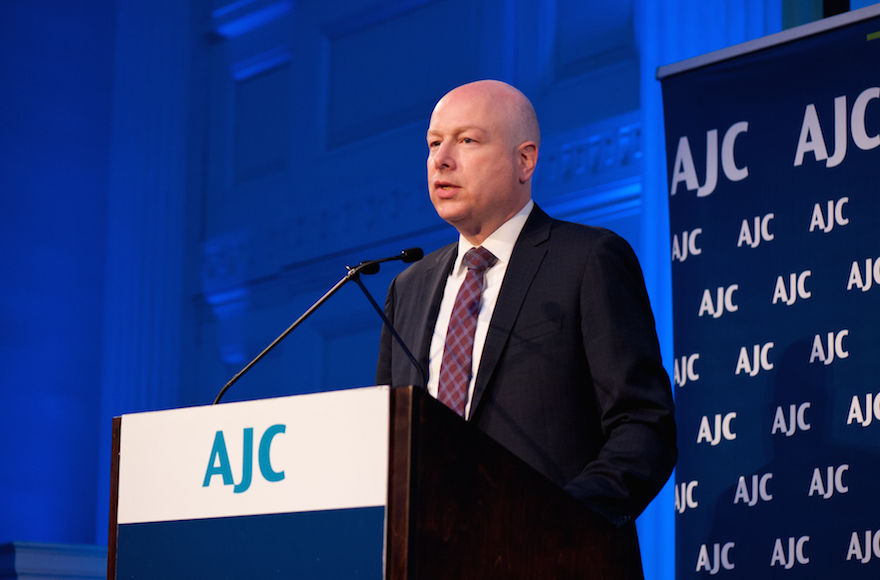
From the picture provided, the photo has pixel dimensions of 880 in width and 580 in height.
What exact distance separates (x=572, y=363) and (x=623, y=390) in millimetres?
111

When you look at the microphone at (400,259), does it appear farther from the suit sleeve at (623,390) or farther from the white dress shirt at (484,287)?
the suit sleeve at (623,390)

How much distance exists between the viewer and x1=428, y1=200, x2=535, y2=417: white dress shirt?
1.86m

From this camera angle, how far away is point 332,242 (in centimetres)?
423

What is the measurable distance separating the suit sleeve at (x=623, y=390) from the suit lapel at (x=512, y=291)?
9 centimetres

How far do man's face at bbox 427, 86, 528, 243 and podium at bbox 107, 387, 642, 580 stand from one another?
0.59m

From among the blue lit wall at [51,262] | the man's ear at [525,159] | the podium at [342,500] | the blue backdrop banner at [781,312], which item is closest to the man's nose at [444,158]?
the man's ear at [525,159]

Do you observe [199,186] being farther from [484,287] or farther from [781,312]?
[484,287]

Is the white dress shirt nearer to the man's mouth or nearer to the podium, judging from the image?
the man's mouth

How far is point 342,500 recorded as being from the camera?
4.43 ft

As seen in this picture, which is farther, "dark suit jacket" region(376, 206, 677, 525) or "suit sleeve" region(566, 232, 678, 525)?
"dark suit jacket" region(376, 206, 677, 525)

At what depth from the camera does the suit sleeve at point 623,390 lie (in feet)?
A: 5.17

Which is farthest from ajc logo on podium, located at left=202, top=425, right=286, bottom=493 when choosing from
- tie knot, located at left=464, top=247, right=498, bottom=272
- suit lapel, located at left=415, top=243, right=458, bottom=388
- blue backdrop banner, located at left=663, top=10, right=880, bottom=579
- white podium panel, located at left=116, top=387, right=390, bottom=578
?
blue backdrop banner, located at left=663, top=10, right=880, bottom=579

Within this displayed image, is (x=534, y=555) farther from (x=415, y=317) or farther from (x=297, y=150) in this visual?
(x=297, y=150)

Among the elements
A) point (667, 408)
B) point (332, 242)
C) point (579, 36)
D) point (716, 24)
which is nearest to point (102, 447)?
point (332, 242)
